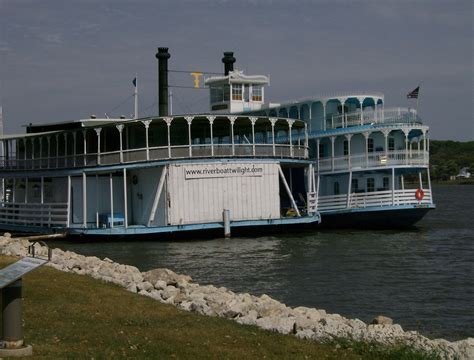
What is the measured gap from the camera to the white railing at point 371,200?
1668 inches

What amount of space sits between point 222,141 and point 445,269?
90.4 feet

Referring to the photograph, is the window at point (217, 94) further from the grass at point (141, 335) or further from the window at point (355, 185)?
the grass at point (141, 335)

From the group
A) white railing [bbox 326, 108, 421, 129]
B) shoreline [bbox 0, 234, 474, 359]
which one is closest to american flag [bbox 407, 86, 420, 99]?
white railing [bbox 326, 108, 421, 129]

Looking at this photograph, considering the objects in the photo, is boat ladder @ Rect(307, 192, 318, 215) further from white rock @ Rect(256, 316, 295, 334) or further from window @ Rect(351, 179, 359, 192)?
white rock @ Rect(256, 316, 295, 334)

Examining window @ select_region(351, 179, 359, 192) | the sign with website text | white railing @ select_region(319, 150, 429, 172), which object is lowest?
window @ select_region(351, 179, 359, 192)

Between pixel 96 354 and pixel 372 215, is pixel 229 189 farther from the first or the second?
pixel 96 354

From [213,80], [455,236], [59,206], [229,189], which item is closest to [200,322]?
[229,189]

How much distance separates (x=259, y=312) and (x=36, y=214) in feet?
94.7

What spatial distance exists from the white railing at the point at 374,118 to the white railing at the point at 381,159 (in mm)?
1925

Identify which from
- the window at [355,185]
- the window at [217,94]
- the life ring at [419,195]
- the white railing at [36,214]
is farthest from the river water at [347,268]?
the window at [217,94]

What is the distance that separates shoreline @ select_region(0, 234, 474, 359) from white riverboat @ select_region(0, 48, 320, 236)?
11.9 metres

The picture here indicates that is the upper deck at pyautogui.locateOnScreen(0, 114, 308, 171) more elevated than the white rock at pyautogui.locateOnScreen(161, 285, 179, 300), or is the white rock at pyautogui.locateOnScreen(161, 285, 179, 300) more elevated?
the upper deck at pyautogui.locateOnScreen(0, 114, 308, 171)

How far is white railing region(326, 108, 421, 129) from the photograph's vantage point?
4472 centimetres

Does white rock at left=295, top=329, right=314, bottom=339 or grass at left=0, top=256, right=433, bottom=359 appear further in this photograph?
white rock at left=295, top=329, right=314, bottom=339
